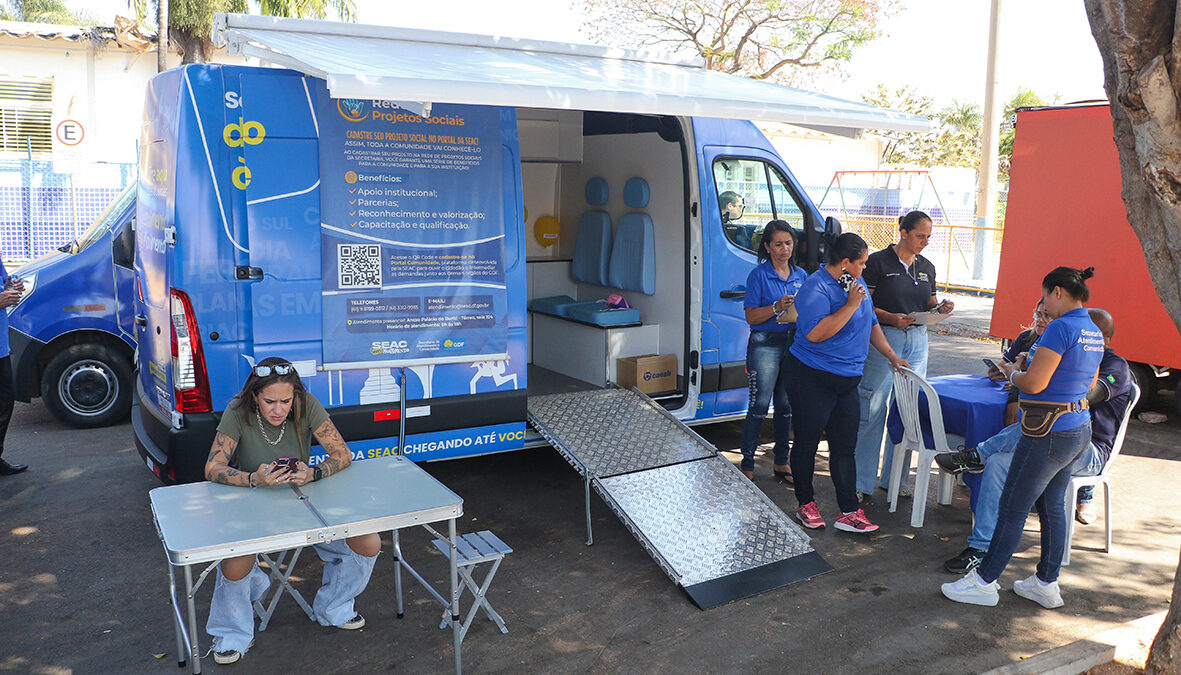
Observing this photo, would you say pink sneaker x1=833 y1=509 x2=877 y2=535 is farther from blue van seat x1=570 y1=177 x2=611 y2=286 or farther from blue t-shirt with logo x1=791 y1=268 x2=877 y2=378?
blue van seat x1=570 y1=177 x2=611 y2=286

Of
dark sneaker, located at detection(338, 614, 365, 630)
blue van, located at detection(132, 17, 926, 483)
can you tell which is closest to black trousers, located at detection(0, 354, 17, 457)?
blue van, located at detection(132, 17, 926, 483)

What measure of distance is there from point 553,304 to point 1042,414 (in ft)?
12.5

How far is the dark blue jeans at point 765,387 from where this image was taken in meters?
5.84

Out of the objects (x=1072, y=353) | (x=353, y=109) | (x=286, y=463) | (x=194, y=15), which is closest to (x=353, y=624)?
(x=286, y=463)

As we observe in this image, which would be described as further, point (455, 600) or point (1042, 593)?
point (1042, 593)

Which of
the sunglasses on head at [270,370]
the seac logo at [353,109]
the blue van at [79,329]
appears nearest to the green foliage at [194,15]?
the blue van at [79,329]

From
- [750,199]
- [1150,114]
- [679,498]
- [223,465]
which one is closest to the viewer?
[1150,114]

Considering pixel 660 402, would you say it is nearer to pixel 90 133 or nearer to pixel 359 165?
pixel 359 165

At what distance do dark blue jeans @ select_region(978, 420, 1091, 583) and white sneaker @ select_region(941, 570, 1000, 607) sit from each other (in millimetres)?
38

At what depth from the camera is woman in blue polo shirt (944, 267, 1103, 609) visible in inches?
156

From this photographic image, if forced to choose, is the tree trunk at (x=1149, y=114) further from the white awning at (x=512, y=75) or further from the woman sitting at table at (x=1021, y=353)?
the white awning at (x=512, y=75)

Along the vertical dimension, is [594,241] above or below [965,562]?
above

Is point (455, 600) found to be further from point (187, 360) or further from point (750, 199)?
point (750, 199)

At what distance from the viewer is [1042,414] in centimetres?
401
